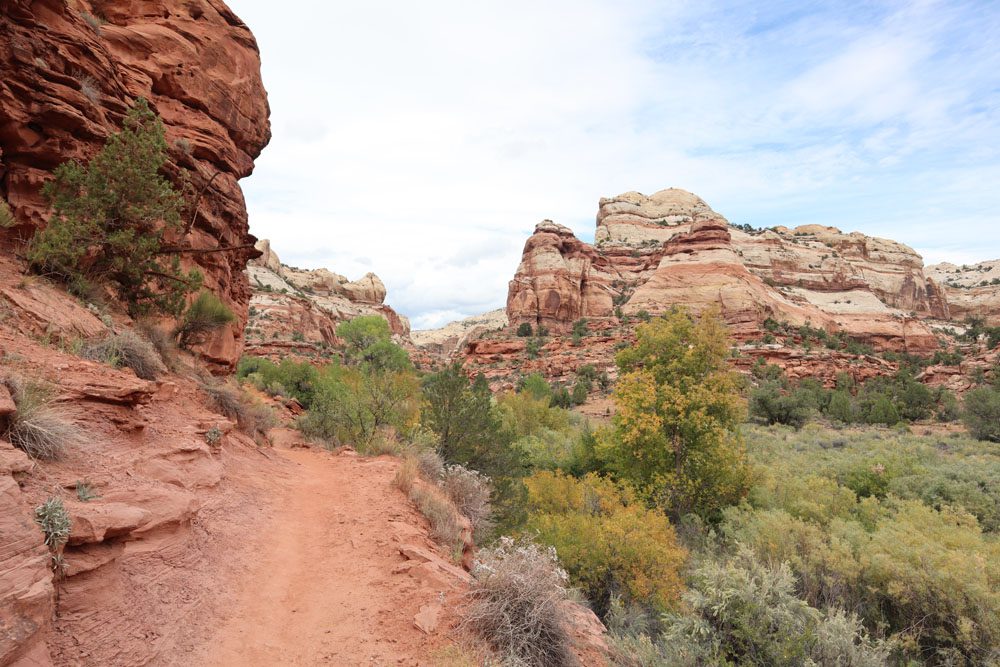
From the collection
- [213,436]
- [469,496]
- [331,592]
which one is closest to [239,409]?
[213,436]

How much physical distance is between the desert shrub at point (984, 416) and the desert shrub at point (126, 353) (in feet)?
103

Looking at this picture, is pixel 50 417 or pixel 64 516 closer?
pixel 64 516

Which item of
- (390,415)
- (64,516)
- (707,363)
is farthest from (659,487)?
(64,516)

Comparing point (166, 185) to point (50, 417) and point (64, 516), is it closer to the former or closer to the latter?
point (50, 417)

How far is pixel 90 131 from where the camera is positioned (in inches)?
327

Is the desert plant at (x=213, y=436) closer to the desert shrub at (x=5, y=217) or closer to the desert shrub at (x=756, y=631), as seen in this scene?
the desert shrub at (x=5, y=217)

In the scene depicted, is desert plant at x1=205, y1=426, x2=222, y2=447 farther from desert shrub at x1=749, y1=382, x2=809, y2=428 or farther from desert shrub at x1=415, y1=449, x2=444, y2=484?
desert shrub at x1=749, y1=382, x2=809, y2=428

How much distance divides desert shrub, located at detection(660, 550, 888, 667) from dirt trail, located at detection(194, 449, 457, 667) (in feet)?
8.43

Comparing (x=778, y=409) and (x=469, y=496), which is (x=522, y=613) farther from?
(x=778, y=409)

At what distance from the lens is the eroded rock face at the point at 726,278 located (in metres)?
53.0

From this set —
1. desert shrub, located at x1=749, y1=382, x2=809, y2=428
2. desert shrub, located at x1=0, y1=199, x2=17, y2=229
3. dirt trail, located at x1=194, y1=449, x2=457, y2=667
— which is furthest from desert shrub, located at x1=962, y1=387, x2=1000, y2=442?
desert shrub, located at x1=0, y1=199, x2=17, y2=229

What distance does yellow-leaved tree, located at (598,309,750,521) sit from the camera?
35.7ft

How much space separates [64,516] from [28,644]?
0.80 metres

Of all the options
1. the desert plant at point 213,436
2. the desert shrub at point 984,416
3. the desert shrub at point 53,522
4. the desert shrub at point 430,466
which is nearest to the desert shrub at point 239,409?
the desert plant at point 213,436
